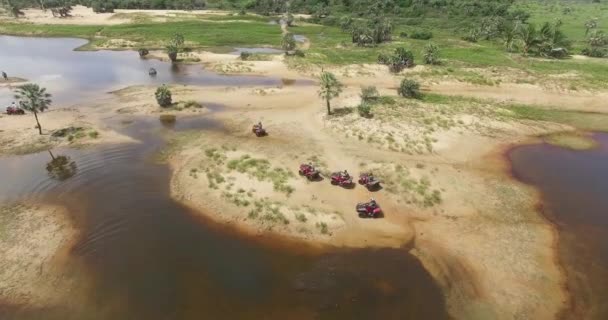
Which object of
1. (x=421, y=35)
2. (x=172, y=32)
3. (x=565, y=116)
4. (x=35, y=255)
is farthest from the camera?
(x=172, y=32)

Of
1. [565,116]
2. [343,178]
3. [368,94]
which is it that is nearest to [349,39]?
[368,94]

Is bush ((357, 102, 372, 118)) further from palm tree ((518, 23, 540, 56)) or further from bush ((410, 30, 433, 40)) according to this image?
bush ((410, 30, 433, 40))

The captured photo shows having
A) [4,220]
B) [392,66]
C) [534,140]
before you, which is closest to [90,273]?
[4,220]

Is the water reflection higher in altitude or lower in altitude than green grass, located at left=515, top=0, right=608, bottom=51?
lower

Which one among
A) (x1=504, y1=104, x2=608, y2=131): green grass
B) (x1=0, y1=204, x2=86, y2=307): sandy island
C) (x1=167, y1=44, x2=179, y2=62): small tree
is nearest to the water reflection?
(x1=0, y1=204, x2=86, y2=307): sandy island

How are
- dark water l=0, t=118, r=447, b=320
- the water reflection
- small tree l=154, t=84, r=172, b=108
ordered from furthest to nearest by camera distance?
1. small tree l=154, t=84, r=172, b=108
2. the water reflection
3. dark water l=0, t=118, r=447, b=320

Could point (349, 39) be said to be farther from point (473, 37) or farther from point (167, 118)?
point (167, 118)

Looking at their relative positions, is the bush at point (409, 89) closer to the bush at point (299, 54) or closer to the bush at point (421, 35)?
the bush at point (299, 54)
